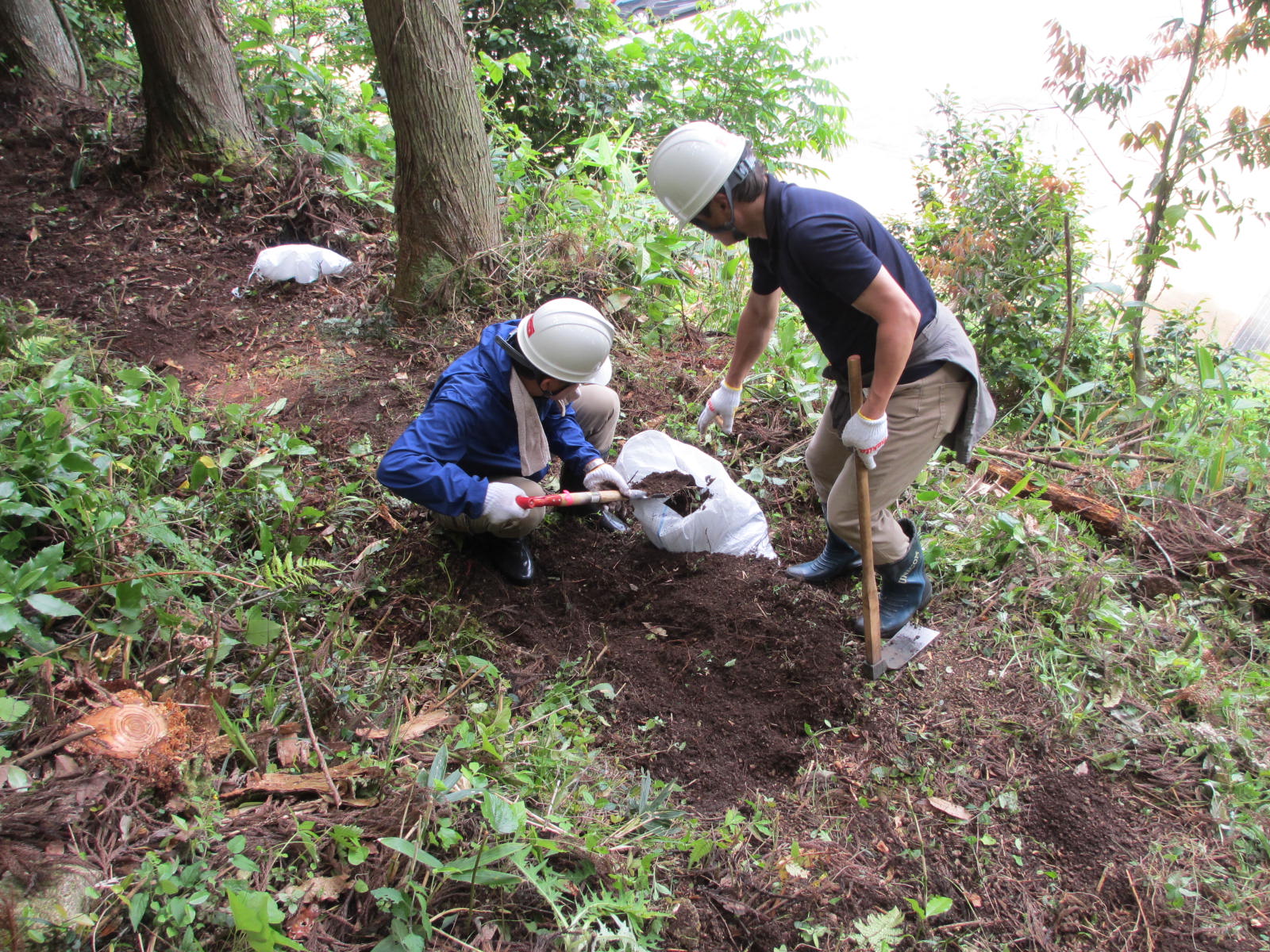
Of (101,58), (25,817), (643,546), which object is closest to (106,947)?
(25,817)

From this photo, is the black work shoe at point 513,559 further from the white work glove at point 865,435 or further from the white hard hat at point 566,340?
the white work glove at point 865,435

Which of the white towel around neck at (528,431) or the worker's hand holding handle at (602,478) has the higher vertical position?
the white towel around neck at (528,431)

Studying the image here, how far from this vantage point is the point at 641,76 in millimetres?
7012

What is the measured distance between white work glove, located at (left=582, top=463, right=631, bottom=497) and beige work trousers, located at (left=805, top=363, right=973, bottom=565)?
2.51 feet

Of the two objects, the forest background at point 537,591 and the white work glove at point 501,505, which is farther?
the white work glove at point 501,505

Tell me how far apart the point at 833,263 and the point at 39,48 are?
6511mm

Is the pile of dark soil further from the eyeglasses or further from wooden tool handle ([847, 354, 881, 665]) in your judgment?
the eyeglasses

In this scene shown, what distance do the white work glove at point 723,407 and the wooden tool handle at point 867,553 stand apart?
0.59 meters

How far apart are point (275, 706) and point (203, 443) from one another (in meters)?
1.53

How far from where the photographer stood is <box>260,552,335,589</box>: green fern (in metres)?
2.19

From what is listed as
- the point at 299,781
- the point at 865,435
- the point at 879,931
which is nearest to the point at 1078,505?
the point at 865,435

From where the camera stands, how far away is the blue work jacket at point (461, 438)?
7.43ft

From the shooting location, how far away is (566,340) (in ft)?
7.40

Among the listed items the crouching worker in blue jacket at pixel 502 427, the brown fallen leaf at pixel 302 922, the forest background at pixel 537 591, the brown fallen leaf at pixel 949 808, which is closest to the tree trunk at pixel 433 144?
the forest background at pixel 537 591
